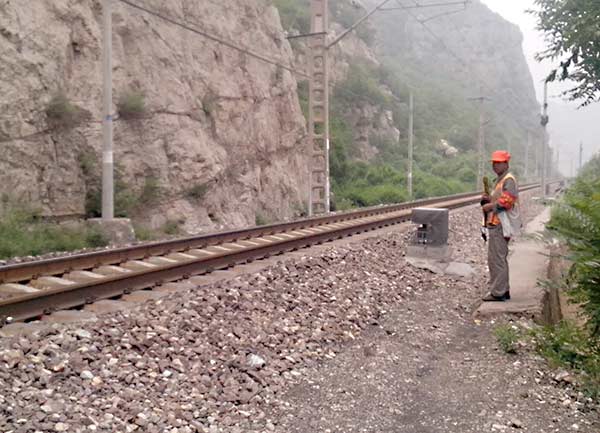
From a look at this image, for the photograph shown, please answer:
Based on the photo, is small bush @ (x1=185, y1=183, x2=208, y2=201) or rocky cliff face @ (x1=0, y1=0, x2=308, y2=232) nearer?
rocky cliff face @ (x1=0, y1=0, x2=308, y2=232)

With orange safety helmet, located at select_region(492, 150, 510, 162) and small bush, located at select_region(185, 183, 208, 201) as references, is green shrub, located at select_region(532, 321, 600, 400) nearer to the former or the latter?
orange safety helmet, located at select_region(492, 150, 510, 162)

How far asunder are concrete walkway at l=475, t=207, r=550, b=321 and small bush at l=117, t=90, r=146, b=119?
35.1 feet

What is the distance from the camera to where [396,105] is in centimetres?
6391

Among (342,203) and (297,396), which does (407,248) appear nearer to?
(297,396)

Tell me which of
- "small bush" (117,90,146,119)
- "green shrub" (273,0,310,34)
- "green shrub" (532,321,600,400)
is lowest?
"green shrub" (532,321,600,400)

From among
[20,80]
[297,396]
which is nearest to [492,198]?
[297,396]

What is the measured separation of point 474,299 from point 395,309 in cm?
160

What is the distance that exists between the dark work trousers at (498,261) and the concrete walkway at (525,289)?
24cm

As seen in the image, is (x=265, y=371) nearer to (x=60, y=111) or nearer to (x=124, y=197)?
(x=124, y=197)

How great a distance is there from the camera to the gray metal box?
12.0m

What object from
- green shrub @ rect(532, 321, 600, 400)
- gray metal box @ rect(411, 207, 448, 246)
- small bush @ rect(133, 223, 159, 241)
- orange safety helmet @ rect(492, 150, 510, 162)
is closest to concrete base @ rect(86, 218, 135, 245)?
small bush @ rect(133, 223, 159, 241)

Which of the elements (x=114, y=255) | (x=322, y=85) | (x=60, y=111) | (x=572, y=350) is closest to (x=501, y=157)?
(x=572, y=350)

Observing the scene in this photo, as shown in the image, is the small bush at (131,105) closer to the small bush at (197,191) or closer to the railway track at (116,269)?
the small bush at (197,191)

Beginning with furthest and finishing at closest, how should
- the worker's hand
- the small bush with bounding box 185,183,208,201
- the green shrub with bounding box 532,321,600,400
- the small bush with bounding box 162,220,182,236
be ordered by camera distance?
the small bush with bounding box 185,183,208,201 < the small bush with bounding box 162,220,182,236 < the worker's hand < the green shrub with bounding box 532,321,600,400
